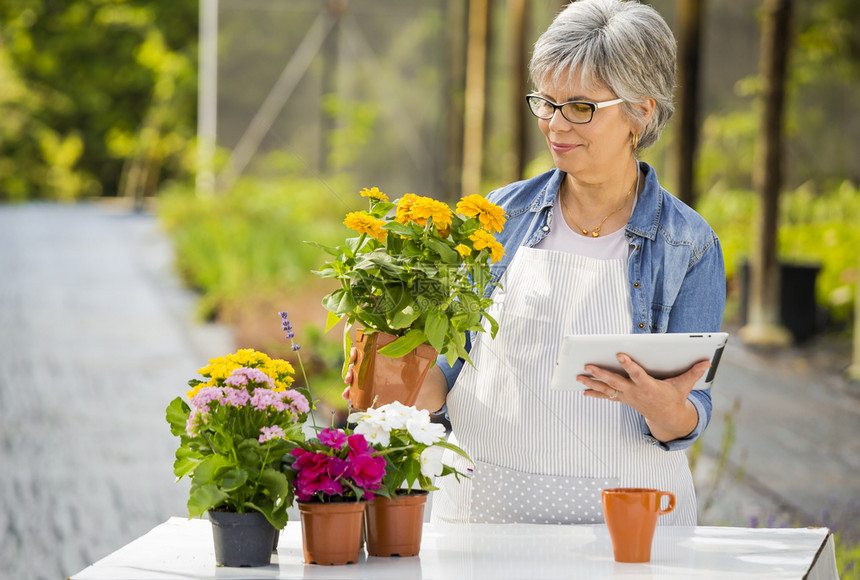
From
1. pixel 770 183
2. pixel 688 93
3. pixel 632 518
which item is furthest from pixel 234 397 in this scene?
pixel 770 183

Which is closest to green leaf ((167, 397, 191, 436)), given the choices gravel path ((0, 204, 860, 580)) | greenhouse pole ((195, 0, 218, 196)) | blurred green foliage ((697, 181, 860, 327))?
gravel path ((0, 204, 860, 580))

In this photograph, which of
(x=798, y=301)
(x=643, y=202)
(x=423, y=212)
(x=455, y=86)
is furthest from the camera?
(x=455, y=86)

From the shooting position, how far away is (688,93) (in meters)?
6.68

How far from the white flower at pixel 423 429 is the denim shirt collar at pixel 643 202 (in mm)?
646

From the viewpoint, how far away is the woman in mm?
1944

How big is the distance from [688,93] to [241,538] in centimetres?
568

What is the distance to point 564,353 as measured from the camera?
1.68 m

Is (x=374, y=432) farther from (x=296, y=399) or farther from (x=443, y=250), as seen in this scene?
(x=443, y=250)

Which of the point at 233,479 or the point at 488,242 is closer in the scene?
the point at 233,479

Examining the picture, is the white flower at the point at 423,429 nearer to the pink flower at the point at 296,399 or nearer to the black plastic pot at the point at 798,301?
the pink flower at the point at 296,399

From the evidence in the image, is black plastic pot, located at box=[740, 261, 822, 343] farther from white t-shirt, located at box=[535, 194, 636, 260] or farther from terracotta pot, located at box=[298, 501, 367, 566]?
terracotta pot, located at box=[298, 501, 367, 566]

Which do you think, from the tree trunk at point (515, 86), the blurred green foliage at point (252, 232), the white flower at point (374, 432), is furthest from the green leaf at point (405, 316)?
the tree trunk at point (515, 86)

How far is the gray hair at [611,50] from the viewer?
6.30ft

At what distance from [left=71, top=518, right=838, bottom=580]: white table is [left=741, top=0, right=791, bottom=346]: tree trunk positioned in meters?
6.29
